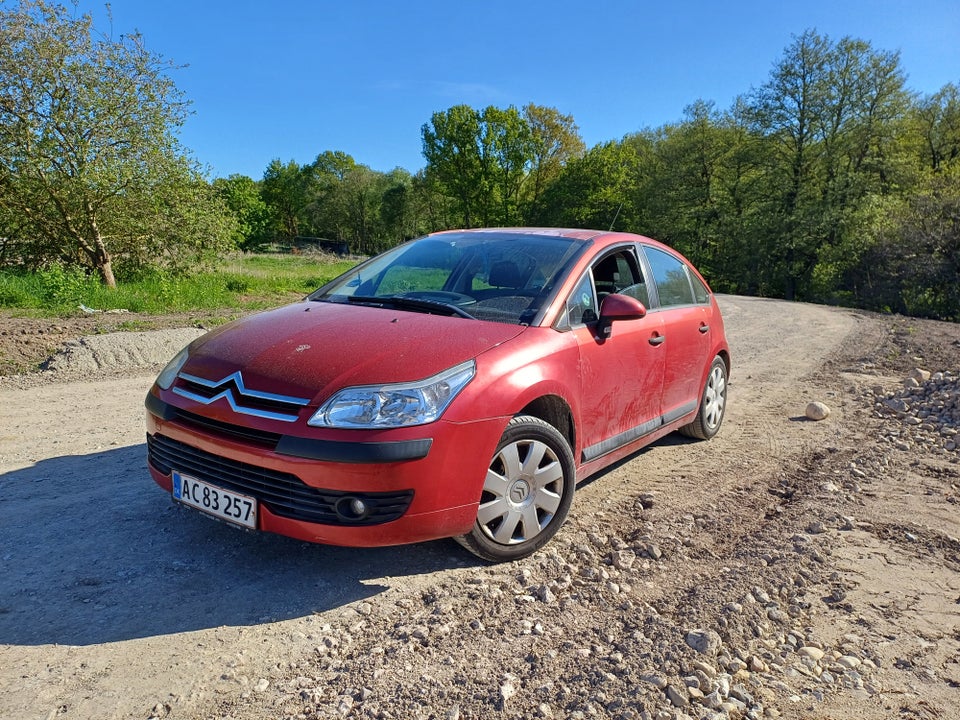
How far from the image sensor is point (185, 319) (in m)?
10.9

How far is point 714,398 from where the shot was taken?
5.62 meters

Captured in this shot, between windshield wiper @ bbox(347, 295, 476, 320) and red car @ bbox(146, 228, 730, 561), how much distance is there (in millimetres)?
10

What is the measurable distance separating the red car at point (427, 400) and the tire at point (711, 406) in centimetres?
117

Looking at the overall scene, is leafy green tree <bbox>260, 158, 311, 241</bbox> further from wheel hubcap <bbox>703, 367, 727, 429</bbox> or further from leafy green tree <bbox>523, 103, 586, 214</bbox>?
wheel hubcap <bbox>703, 367, 727, 429</bbox>

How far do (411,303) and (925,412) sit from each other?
18.1 feet

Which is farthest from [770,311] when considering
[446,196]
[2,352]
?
[446,196]

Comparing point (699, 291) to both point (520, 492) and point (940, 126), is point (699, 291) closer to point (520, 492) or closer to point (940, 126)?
point (520, 492)

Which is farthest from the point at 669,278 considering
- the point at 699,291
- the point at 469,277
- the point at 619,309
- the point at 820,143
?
the point at 820,143

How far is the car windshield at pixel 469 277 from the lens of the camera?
3662mm

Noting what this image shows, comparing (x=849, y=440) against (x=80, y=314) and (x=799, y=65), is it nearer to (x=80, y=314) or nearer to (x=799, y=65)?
(x=80, y=314)

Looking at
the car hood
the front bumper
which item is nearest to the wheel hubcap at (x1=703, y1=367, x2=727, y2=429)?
the car hood

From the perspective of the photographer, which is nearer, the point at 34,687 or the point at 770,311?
the point at 34,687

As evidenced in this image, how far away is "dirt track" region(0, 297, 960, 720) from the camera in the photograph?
230cm

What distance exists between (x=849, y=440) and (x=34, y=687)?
5.92 m
